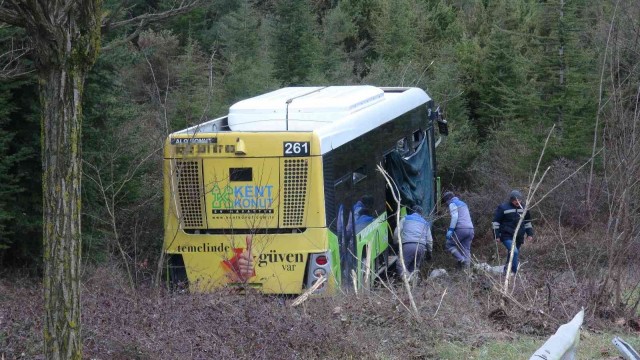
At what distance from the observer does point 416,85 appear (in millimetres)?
26812

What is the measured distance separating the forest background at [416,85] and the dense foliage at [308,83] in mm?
57

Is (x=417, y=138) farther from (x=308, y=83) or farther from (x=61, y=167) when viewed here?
(x=61, y=167)

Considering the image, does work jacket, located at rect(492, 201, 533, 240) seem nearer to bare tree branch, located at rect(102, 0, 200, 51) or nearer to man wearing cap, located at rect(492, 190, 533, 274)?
man wearing cap, located at rect(492, 190, 533, 274)

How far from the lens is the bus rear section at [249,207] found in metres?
11.9

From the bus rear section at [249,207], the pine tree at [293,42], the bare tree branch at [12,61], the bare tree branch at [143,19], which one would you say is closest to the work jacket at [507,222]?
the bus rear section at [249,207]

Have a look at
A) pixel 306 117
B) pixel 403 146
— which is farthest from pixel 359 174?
pixel 403 146

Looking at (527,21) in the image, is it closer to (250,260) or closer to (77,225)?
(250,260)

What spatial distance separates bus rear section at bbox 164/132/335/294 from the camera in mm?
11875

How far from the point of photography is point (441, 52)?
1332 inches

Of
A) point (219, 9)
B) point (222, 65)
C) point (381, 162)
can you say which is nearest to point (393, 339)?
point (381, 162)

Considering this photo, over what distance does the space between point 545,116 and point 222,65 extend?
10.4 meters

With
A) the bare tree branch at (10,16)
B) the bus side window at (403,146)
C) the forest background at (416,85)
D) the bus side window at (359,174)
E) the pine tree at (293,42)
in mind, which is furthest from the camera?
the pine tree at (293,42)

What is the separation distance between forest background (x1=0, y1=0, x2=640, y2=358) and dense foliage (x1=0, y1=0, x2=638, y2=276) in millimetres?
57

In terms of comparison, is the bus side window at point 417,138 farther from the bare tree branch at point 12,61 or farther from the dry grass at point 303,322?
the bare tree branch at point 12,61
